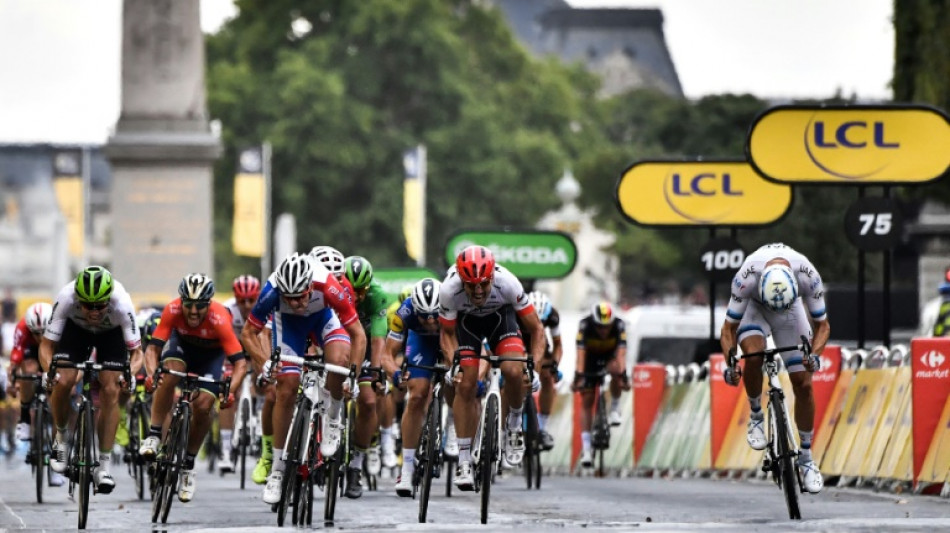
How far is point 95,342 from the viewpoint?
18156 millimetres

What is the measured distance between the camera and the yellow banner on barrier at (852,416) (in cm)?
2134

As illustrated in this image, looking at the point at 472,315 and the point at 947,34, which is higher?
the point at 947,34

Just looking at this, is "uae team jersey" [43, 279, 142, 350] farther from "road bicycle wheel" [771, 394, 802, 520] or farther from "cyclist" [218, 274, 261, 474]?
"road bicycle wheel" [771, 394, 802, 520]

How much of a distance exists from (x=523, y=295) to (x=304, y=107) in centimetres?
5731

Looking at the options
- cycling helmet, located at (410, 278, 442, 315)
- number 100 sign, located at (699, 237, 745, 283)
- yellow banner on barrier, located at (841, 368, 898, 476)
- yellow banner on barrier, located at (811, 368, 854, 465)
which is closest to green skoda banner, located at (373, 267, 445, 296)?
number 100 sign, located at (699, 237, 745, 283)

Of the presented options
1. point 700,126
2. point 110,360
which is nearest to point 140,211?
point 110,360

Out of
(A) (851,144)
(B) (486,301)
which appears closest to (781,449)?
(B) (486,301)

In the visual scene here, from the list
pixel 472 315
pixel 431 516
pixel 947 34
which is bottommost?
pixel 431 516

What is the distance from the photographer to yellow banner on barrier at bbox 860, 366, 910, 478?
20.4 metres

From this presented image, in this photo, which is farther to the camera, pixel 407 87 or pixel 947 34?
pixel 407 87

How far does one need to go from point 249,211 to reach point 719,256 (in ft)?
99.6

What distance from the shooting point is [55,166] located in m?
74.2

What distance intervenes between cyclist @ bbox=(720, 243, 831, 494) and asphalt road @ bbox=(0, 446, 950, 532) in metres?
0.62

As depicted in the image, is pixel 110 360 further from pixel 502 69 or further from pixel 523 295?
pixel 502 69
